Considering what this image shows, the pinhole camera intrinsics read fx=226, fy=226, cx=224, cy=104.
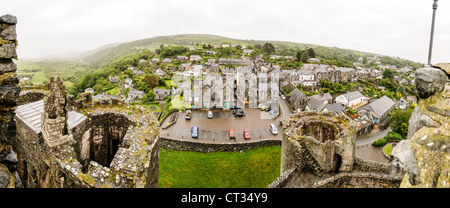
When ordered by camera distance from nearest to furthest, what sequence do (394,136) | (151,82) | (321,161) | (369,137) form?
(321,161), (394,136), (369,137), (151,82)

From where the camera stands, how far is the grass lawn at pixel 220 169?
2372cm

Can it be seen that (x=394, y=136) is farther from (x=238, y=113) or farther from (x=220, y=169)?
(x=220, y=169)

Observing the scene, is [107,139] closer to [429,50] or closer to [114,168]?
[114,168]

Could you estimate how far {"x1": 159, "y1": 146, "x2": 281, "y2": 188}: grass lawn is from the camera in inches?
934

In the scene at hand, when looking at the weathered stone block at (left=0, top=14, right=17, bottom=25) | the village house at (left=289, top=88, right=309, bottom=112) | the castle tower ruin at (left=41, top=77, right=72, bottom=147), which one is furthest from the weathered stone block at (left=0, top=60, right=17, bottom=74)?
the village house at (left=289, top=88, right=309, bottom=112)

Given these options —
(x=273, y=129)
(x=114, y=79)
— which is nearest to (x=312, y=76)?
(x=273, y=129)

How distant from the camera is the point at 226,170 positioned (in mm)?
26125

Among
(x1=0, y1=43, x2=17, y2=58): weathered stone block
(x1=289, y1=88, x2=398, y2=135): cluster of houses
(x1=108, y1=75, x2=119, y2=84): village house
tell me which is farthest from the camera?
(x1=108, y1=75, x2=119, y2=84): village house

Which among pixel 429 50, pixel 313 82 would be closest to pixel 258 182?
pixel 429 50

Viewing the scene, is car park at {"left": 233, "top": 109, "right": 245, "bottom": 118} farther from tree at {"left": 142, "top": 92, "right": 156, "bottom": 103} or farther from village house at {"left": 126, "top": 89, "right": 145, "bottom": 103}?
village house at {"left": 126, "top": 89, "right": 145, "bottom": 103}

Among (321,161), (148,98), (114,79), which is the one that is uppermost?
(114,79)

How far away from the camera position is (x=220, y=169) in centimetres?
2628

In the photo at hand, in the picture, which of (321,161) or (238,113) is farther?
(238,113)

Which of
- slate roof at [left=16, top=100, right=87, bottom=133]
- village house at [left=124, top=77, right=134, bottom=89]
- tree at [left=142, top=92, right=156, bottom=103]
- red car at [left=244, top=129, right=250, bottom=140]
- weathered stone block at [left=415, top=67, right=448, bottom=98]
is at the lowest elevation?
red car at [left=244, top=129, right=250, bottom=140]
